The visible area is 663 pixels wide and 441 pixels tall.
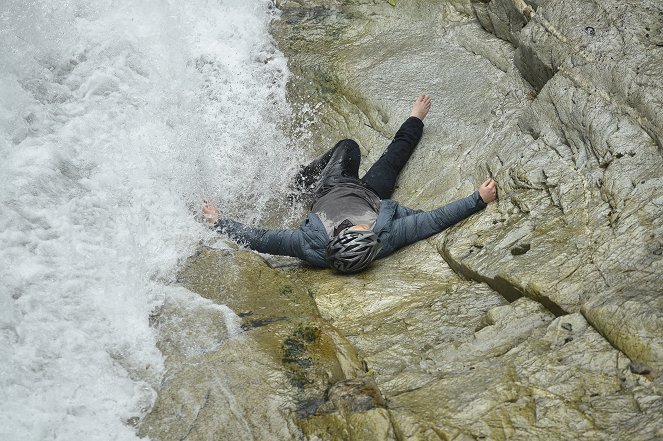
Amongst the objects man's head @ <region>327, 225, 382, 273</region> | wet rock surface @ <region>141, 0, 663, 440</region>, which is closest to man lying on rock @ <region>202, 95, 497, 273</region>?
man's head @ <region>327, 225, 382, 273</region>

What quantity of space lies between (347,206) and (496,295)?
1980mm

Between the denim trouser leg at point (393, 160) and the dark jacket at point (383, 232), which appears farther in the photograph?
the denim trouser leg at point (393, 160)

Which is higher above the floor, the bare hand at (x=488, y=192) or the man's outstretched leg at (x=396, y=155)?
the bare hand at (x=488, y=192)

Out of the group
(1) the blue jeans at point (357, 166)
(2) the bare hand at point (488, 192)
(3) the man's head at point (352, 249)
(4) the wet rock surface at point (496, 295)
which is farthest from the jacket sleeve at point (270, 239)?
(2) the bare hand at point (488, 192)

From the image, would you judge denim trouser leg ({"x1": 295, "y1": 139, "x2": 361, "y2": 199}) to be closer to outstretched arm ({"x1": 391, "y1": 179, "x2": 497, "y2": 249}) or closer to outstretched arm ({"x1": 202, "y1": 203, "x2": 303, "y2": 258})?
outstretched arm ({"x1": 202, "y1": 203, "x2": 303, "y2": 258})

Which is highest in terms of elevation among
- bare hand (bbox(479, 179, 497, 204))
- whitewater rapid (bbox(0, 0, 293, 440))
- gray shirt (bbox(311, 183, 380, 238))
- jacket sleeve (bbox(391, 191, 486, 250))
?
bare hand (bbox(479, 179, 497, 204))

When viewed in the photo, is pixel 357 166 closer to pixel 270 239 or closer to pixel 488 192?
pixel 270 239

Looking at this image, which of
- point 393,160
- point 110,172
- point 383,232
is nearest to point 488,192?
point 383,232

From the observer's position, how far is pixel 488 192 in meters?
6.28

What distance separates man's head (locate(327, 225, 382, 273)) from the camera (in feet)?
20.0

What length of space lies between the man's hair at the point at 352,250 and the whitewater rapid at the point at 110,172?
1503 mm

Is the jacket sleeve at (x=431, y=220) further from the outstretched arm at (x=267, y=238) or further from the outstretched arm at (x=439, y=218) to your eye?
the outstretched arm at (x=267, y=238)

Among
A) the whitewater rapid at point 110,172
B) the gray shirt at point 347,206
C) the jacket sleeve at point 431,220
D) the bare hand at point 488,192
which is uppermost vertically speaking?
the bare hand at point 488,192

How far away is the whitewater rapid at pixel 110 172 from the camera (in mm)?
5137
